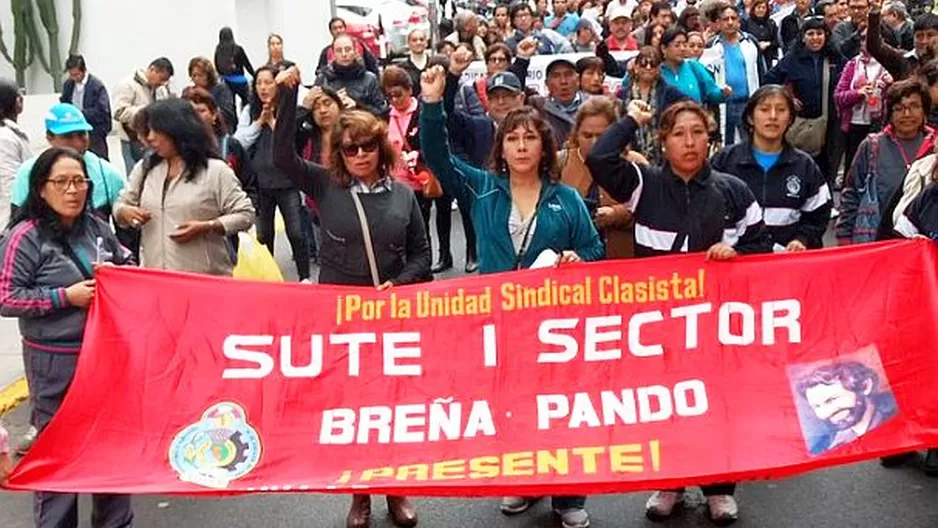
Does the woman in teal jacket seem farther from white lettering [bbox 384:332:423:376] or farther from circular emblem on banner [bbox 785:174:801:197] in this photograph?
circular emblem on banner [bbox 785:174:801:197]

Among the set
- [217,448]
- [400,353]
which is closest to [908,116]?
[400,353]

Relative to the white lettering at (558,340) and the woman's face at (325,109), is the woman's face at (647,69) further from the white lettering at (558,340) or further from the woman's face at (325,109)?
the white lettering at (558,340)

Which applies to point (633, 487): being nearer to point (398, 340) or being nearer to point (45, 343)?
point (398, 340)

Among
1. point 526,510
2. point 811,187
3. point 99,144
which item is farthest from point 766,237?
point 99,144

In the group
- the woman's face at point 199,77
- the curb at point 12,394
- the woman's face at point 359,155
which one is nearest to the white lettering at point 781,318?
the woman's face at point 359,155

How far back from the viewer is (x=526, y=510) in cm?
541

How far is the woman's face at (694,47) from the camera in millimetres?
9625

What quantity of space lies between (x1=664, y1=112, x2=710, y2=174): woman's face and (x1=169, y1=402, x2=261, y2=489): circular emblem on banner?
6.68 ft

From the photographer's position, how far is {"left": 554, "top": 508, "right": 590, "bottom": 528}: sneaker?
5.14 m

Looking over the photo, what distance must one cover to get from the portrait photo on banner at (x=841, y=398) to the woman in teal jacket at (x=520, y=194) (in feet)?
3.43

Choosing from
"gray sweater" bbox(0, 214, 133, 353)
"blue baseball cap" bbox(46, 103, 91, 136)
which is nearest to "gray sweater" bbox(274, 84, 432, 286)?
"gray sweater" bbox(0, 214, 133, 353)

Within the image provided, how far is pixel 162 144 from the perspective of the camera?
5695 mm

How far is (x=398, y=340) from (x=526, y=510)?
3.50 ft

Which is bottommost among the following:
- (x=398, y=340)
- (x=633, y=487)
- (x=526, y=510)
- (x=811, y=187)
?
(x=526, y=510)
